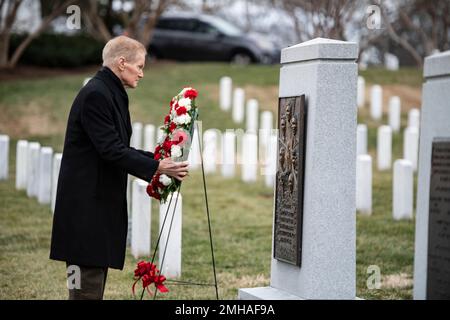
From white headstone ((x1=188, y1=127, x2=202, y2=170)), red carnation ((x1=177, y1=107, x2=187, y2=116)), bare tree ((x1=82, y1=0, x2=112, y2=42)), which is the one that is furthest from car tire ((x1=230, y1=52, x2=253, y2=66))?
red carnation ((x1=177, y1=107, x2=187, y2=116))

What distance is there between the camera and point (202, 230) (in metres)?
12.2

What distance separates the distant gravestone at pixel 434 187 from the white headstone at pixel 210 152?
39.5ft

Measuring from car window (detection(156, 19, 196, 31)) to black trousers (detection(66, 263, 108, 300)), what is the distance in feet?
93.5

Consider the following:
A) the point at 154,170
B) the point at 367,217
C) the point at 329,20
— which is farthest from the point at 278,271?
the point at 329,20

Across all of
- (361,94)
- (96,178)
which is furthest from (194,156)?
(96,178)

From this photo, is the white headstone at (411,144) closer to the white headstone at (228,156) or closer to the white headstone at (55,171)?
the white headstone at (228,156)

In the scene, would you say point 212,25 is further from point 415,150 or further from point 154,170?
point 154,170

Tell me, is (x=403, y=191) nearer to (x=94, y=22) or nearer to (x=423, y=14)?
(x=94, y=22)

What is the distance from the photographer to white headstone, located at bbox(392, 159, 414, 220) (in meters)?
12.6

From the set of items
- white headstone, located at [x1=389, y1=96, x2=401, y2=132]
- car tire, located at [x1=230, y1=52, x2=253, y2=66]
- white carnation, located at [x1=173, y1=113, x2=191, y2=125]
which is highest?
car tire, located at [x1=230, y1=52, x2=253, y2=66]

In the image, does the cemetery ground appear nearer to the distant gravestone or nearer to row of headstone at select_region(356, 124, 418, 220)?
row of headstone at select_region(356, 124, 418, 220)

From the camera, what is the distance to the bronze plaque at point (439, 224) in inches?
229

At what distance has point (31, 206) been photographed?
14.0 meters

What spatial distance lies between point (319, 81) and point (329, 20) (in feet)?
30.1
